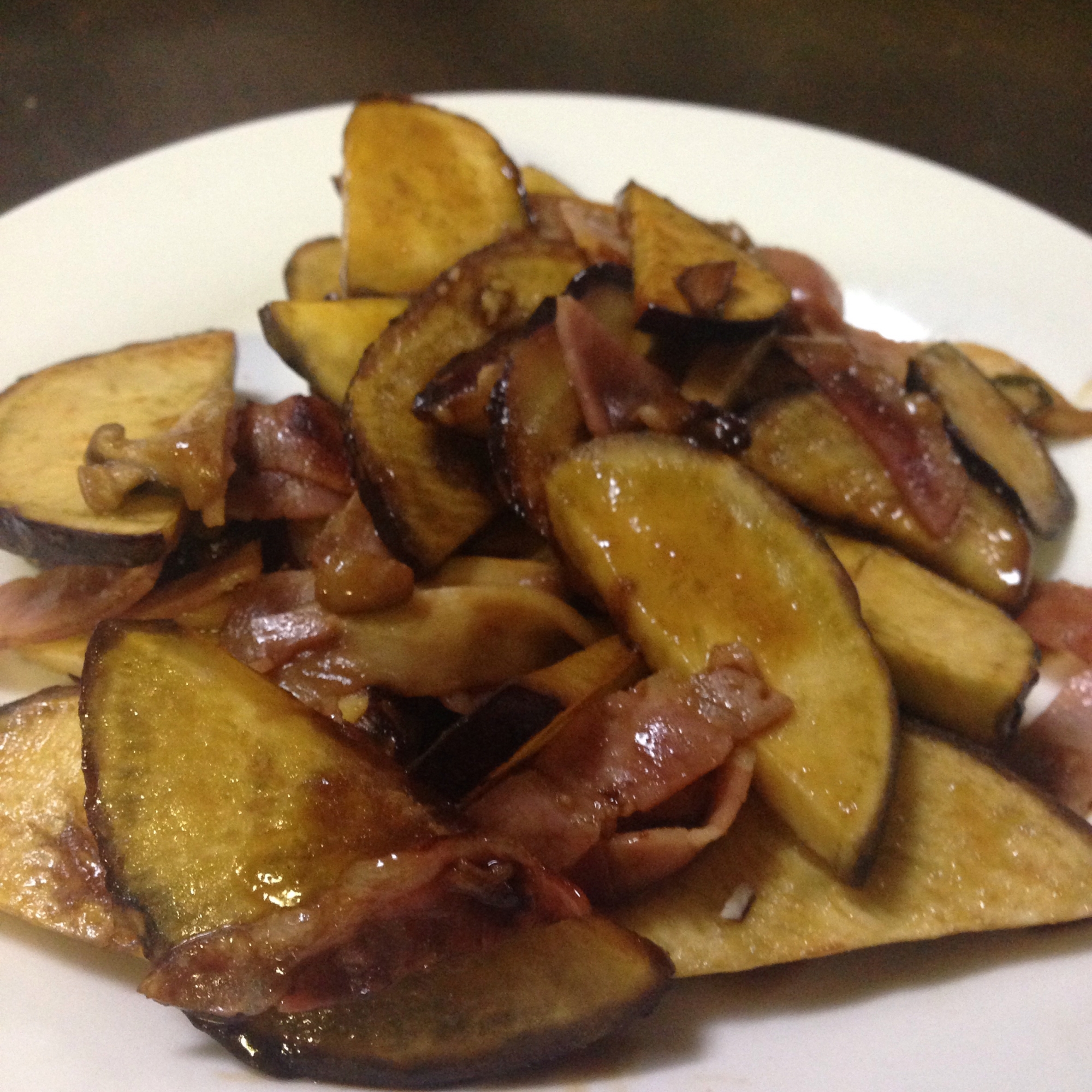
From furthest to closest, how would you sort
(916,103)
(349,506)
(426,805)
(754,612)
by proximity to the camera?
(916,103)
(349,506)
(754,612)
(426,805)

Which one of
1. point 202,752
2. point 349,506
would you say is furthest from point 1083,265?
point 202,752

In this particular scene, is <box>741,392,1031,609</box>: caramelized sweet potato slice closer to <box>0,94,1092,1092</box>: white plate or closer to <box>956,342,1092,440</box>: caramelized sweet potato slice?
<box>0,94,1092,1092</box>: white plate

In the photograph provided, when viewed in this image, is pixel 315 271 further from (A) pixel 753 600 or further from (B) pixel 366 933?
(B) pixel 366 933

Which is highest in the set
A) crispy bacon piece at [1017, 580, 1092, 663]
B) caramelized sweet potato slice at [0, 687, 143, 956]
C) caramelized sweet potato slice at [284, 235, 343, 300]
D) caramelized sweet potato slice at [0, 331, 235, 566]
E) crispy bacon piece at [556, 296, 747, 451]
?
crispy bacon piece at [556, 296, 747, 451]

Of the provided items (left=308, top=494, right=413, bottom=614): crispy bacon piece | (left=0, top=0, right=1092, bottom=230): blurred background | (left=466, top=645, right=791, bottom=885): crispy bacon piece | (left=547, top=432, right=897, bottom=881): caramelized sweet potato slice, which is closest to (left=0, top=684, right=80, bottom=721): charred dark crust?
(left=308, top=494, right=413, bottom=614): crispy bacon piece

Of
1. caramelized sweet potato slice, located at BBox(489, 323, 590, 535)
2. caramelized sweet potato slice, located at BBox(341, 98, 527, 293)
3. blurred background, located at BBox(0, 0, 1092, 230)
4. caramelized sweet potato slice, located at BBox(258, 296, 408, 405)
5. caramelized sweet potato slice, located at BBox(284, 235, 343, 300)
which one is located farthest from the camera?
blurred background, located at BBox(0, 0, 1092, 230)

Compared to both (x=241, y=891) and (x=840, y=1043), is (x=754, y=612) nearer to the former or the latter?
(x=840, y=1043)
